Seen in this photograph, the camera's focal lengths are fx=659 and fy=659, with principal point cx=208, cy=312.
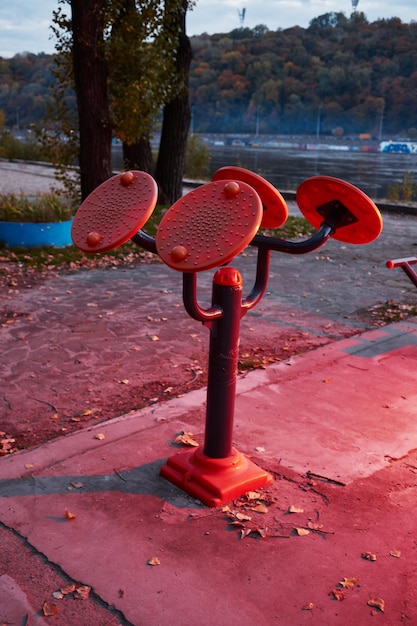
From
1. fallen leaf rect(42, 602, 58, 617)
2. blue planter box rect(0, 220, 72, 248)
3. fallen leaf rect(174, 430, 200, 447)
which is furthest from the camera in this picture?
blue planter box rect(0, 220, 72, 248)

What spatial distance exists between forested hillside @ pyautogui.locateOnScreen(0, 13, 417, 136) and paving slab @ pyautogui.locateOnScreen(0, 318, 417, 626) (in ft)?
309

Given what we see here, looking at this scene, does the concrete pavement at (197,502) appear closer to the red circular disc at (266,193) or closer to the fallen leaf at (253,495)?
the fallen leaf at (253,495)

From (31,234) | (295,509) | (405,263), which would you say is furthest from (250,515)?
(31,234)

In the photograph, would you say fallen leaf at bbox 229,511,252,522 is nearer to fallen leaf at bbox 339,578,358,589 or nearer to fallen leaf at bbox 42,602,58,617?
fallen leaf at bbox 339,578,358,589

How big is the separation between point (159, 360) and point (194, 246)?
7.94 ft

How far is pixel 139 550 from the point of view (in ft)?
8.77

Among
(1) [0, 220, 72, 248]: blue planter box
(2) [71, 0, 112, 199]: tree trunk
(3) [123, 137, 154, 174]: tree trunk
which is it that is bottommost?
(1) [0, 220, 72, 248]: blue planter box

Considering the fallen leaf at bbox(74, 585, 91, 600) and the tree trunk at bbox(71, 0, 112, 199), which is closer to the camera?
the fallen leaf at bbox(74, 585, 91, 600)

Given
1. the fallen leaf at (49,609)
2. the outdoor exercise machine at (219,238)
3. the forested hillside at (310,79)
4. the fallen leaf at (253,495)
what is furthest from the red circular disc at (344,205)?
the forested hillside at (310,79)

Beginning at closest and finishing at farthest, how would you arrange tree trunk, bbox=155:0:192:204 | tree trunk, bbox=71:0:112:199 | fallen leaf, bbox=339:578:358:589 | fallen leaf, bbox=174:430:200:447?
fallen leaf, bbox=339:578:358:589, fallen leaf, bbox=174:430:200:447, tree trunk, bbox=71:0:112:199, tree trunk, bbox=155:0:192:204

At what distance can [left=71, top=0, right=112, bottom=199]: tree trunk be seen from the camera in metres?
9.28

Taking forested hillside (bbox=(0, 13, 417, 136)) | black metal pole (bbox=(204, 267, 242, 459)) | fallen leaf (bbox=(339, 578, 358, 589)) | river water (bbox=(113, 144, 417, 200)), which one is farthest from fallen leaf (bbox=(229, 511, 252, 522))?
forested hillside (bbox=(0, 13, 417, 136))

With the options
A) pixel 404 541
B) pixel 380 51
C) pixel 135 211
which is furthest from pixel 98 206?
pixel 380 51

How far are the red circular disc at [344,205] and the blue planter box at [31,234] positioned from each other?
6241 mm
